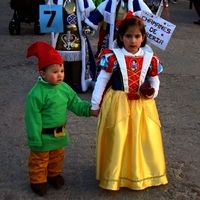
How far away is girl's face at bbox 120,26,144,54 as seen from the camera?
12.3 ft

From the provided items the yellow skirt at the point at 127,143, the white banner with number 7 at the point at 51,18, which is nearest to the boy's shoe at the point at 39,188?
the yellow skirt at the point at 127,143

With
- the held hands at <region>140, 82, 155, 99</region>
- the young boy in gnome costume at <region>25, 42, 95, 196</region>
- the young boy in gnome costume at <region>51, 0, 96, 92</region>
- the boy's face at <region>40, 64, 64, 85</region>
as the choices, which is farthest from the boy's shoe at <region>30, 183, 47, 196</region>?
the young boy in gnome costume at <region>51, 0, 96, 92</region>

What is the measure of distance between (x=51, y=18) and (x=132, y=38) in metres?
2.19

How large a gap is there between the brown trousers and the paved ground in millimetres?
137

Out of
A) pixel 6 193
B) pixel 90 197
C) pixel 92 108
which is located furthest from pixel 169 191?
pixel 6 193

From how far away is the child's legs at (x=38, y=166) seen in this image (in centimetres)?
381

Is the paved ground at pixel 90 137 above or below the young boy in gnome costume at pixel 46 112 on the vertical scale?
below

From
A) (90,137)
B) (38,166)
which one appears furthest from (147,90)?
(90,137)

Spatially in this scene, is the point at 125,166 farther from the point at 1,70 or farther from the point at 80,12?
the point at 1,70

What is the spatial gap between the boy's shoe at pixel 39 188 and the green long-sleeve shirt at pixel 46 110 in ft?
1.05

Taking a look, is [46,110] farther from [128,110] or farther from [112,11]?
[112,11]

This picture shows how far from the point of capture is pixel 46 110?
3699mm

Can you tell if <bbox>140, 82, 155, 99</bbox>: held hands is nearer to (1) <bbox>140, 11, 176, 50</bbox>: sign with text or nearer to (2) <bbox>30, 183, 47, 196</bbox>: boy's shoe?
(1) <bbox>140, 11, 176, 50</bbox>: sign with text

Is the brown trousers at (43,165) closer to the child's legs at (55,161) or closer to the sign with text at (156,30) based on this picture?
the child's legs at (55,161)
